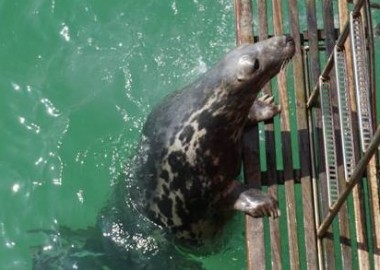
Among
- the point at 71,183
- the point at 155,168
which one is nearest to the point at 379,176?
the point at 155,168

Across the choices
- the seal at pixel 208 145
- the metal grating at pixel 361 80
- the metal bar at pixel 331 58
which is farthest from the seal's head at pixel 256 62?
the metal grating at pixel 361 80

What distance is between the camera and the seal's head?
4.86 meters

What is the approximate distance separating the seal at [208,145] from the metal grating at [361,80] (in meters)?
0.48

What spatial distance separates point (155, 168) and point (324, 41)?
1.82 meters

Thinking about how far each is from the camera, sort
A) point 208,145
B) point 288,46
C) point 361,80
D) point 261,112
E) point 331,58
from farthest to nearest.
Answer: point 261,112
point 331,58
point 208,145
point 288,46
point 361,80

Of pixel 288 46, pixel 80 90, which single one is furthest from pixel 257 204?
pixel 80 90

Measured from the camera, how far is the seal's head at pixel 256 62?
4.86 m

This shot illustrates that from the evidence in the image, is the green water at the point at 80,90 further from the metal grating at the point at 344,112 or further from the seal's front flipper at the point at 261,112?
the metal grating at the point at 344,112

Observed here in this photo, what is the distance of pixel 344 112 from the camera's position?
501 centimetres

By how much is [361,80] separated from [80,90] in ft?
10.4

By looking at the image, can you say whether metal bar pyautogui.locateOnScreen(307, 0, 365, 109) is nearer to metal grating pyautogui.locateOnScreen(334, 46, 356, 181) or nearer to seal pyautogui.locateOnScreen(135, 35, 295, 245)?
metal grating pyautogui.locateOnScreen(334, 46, 356, 181)

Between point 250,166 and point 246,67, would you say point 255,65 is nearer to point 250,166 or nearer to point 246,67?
point 246,67

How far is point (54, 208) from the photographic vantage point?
6.43 m

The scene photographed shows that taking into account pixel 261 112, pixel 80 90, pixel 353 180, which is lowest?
pixel 353 180
